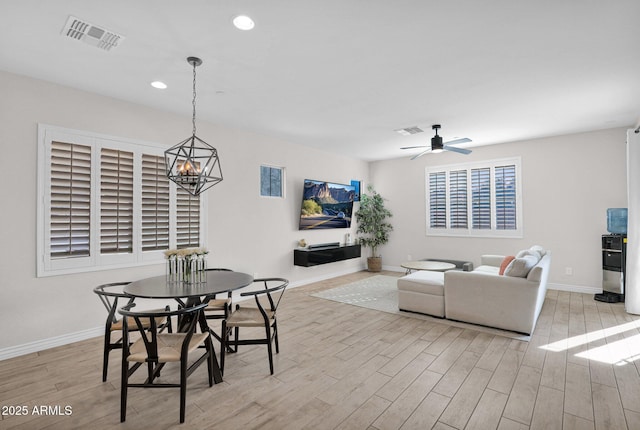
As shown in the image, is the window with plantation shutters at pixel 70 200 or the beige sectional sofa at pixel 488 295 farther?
the beige sectional sofa at pixel 488 295

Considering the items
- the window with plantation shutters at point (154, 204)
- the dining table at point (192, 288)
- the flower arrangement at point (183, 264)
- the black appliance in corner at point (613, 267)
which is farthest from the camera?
the black appliance in corner at point (613, 267)

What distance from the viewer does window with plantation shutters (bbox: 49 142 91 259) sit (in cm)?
340

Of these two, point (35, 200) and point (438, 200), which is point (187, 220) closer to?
point (35, 200)

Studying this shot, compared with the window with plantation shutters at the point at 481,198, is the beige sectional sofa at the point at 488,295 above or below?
below

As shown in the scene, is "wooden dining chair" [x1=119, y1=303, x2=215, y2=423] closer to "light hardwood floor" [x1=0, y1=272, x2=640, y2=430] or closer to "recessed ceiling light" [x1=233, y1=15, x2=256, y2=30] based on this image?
"light hardwood floor" [x1=0, y1=272, x2=640, y2=430]

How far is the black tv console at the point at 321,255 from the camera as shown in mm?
5988

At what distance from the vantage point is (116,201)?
3.81m

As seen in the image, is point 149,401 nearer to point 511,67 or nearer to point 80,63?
point 80,63

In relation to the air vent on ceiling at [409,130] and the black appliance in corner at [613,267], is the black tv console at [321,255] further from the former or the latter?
the black appliance in corner at [613,267]

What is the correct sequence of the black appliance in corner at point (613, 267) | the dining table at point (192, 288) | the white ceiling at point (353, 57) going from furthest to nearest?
the black appliance in corner at point (613, 267)
the dining table at point (192, 288)
the white ceiling at point (353, 57)

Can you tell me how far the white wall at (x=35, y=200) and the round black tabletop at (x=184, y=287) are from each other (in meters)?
1.35

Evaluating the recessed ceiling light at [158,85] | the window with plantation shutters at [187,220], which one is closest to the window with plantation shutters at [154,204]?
the window with plantation shutters at [187,220]

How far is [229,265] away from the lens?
197 inches

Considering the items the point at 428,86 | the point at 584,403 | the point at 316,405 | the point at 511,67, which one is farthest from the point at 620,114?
the point at 316,405
